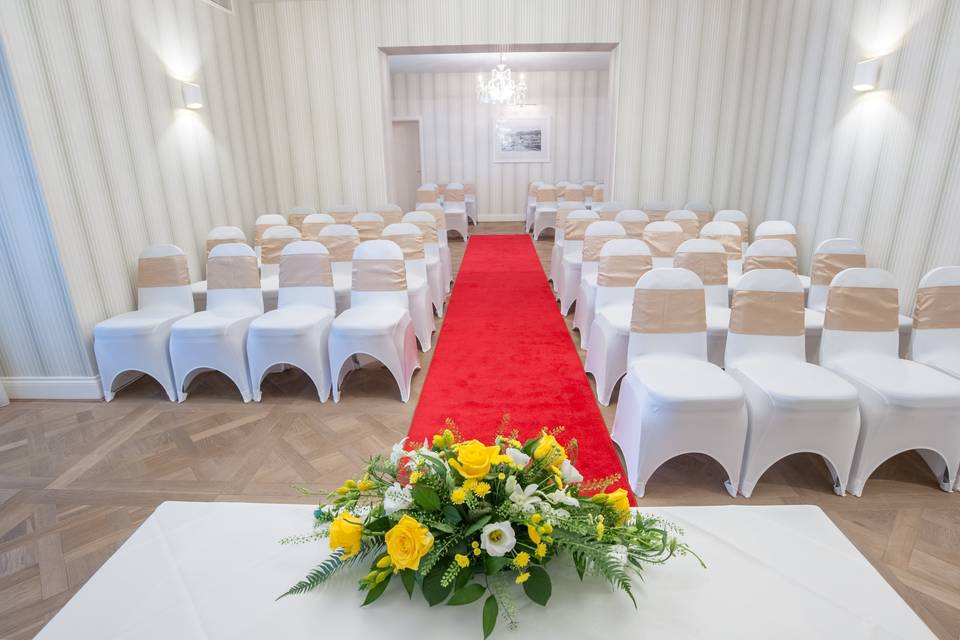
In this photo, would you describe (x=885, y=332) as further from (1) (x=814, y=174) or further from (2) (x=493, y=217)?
(2) (x=493, y=217)

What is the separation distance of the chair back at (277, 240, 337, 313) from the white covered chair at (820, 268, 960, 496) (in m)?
3.38

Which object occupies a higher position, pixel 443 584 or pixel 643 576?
pixel 443 584

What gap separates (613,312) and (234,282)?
114 inches

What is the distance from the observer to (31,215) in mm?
3484

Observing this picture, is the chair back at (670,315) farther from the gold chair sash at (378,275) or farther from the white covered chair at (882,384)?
the gold chair sash at (378,275)

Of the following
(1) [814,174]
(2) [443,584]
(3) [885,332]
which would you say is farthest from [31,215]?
(1) [814,174]

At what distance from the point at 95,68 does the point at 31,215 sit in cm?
124

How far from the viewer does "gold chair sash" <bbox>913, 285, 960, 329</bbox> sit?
2916 millimetres

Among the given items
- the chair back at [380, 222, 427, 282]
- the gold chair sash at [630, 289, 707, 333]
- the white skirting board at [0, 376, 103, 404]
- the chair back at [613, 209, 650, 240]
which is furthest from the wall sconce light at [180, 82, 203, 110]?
the gold chair sash at [630, 289, 707, 333]

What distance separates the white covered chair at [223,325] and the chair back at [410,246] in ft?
4.23

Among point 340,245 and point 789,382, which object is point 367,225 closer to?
point 340,245

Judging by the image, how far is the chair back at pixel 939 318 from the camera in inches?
115

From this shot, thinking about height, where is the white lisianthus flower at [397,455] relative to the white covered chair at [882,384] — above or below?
above

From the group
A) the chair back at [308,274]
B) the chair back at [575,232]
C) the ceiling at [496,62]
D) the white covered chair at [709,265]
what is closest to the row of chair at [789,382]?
the white covered chair at [709,265]
